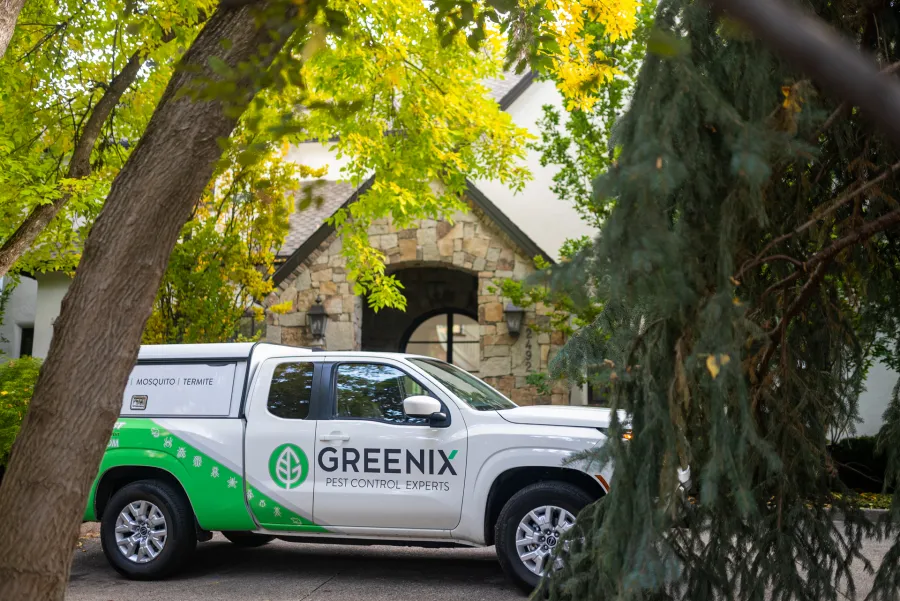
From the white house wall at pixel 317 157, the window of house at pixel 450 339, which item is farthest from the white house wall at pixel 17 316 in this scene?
the window of house at pixel 450 339

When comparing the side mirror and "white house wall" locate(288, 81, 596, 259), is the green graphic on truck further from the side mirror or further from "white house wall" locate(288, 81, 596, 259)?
"white house wall" locate(288, 81, 596, 259)

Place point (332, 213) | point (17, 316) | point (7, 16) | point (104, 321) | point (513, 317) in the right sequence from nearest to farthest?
1. point (104, 321)
2. point (7, 16)
3. point (513, 317)
4. point (332, 213)
5. point (17, 316)

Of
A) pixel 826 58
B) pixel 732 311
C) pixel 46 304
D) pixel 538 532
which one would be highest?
pixel 46 304

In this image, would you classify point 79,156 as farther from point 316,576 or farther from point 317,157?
point 317,157

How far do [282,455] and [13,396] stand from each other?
4.28 metres

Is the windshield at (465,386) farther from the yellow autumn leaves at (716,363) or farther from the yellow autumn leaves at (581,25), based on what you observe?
the yellow autumn leaves at (716,363)

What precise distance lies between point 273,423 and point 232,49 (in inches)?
154

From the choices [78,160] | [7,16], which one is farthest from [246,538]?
[78,160]

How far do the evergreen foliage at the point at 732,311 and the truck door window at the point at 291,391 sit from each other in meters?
3.76

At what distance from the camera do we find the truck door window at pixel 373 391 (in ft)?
24.2

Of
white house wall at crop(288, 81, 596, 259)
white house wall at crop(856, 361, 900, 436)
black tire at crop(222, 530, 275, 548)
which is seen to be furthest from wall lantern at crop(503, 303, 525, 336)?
black tire at crop(222, 530, 275, 548)

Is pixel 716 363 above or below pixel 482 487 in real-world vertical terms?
above

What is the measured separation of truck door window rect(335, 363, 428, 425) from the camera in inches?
291

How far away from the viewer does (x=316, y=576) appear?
25.4 feet
